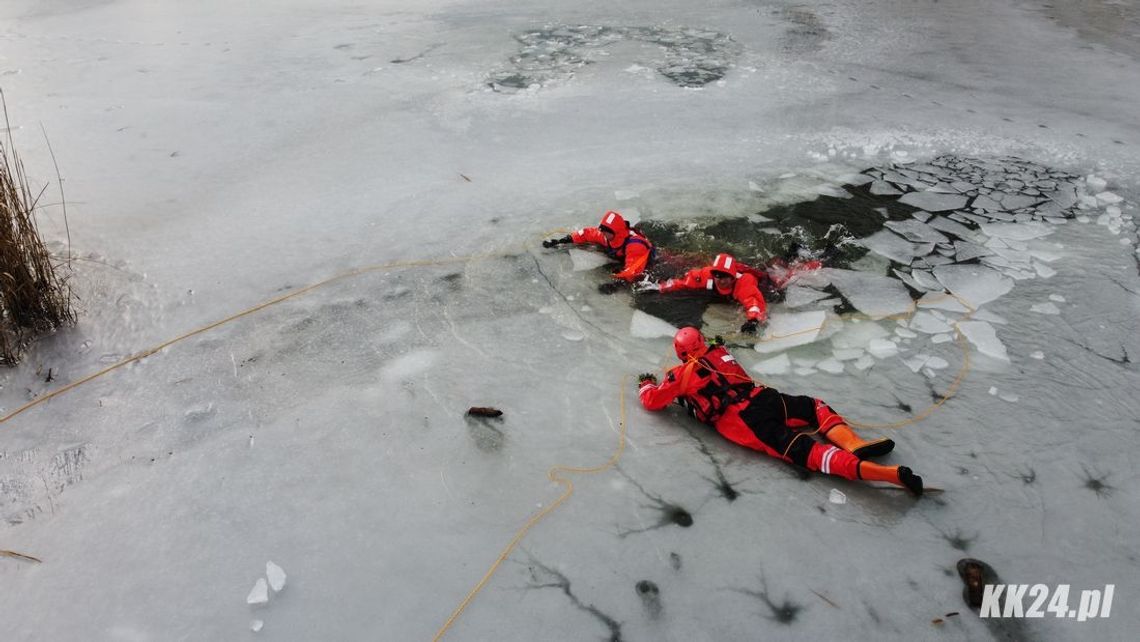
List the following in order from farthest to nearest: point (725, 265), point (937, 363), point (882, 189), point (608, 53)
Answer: point (608, 53) < point (882, 189) < point (725, 265) < point (937, 363)

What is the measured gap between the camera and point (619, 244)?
364 centimetres

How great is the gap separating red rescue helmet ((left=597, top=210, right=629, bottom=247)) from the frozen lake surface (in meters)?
0.35

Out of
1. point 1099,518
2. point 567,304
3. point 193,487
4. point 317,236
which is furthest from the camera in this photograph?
point 317,236

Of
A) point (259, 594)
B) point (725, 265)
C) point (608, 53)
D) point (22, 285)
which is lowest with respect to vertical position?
point (259, 594)

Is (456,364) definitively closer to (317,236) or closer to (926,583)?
(317,236)

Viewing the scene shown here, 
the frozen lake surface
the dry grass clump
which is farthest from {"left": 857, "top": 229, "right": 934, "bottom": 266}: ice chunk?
the dry grass clump

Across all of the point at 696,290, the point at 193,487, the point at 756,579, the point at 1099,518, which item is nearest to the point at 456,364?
the point at 193,487

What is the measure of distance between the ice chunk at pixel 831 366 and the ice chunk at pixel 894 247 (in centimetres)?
101

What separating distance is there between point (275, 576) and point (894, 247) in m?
3.37

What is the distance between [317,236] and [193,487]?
1811mm

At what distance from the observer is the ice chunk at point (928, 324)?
3.12 meters

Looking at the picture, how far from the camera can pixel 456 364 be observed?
295 cm

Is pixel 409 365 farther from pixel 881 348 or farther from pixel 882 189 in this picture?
pixel 882 189

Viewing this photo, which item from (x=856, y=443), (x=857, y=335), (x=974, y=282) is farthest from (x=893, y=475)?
(x=974, y=282)
